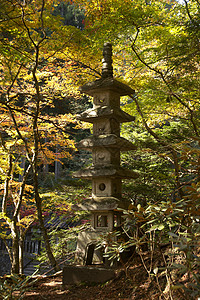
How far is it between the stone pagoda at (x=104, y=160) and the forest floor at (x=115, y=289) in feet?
1.93

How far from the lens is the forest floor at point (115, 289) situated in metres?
3.25

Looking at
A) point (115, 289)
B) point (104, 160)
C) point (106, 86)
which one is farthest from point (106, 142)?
point (115, 289)

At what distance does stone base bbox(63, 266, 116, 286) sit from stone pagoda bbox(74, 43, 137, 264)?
0.90 feet

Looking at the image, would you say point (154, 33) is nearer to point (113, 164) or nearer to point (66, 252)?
point (113, 164)

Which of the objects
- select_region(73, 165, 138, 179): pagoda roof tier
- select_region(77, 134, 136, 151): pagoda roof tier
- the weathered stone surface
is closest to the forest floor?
the weathered stone surface

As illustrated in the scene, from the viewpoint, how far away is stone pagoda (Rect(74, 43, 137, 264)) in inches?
186

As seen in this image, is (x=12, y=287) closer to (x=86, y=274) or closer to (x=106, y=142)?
(x=86, y=274)

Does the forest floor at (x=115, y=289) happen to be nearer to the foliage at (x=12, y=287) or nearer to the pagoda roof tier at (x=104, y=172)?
the foliage at (x=12, y=287)

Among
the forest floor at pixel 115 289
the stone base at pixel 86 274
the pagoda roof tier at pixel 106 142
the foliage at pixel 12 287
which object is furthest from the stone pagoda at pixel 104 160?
the foliage at pixel 12 287

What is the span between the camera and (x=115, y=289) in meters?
3.76

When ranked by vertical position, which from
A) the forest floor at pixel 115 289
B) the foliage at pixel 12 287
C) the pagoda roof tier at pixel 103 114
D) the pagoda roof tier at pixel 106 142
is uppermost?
the pagoda roof tier at pixel 103 114

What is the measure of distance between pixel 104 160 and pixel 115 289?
6.61 feet

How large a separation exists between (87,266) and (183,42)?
498cm

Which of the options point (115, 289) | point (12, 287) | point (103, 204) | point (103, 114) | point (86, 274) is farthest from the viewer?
point (103, 114)
